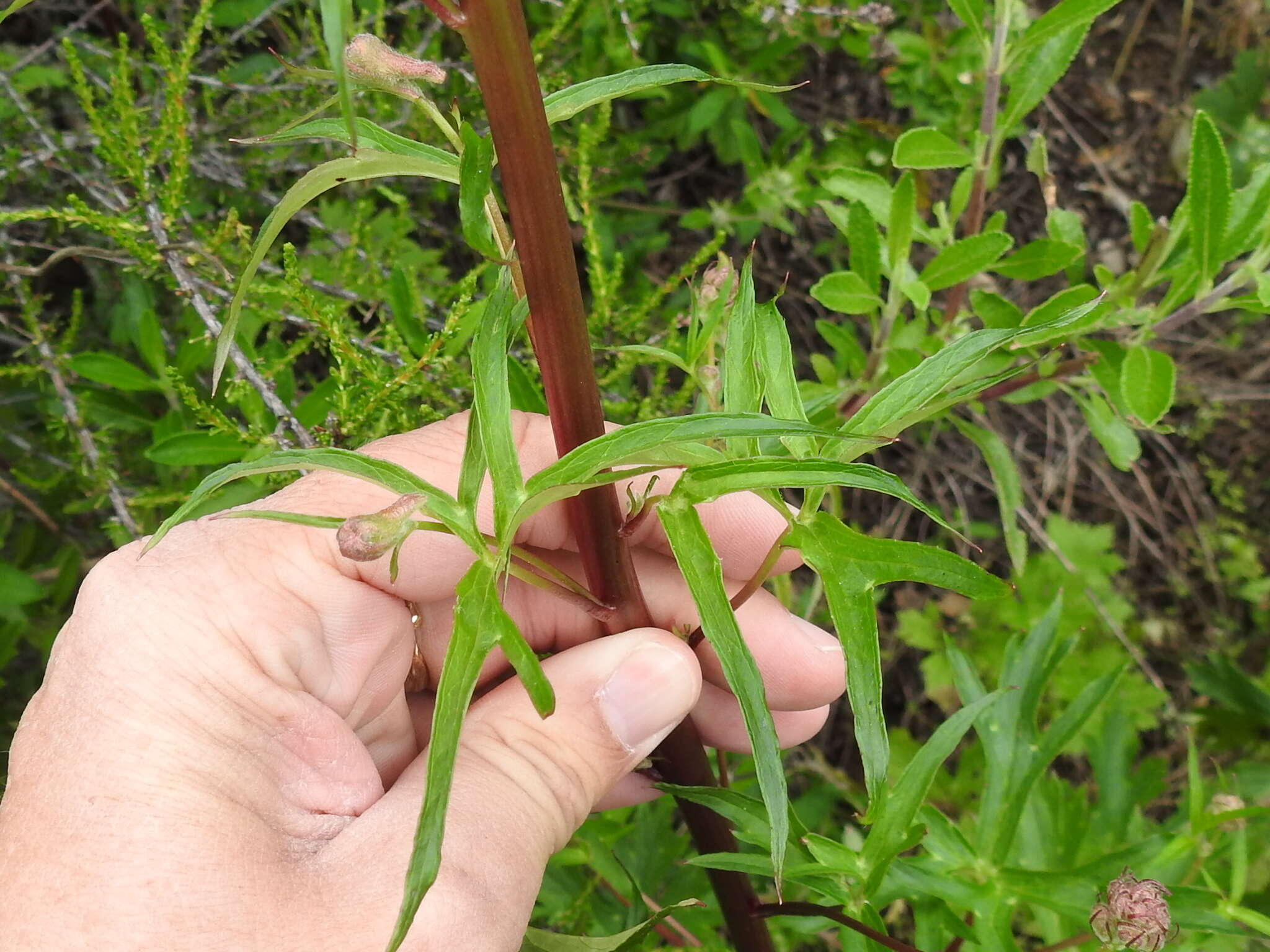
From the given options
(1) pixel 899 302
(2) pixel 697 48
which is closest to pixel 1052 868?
(1) pixel 899 302

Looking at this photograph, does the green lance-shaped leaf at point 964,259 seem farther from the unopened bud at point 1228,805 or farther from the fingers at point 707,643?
the unopened bud at point 1228,805

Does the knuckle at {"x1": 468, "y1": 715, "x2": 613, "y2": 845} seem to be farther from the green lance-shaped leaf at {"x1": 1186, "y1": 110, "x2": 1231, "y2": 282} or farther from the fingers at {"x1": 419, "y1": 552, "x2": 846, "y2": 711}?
the green lance-shaped leaf at {"x1": 1186, "y1": 110, "x2": 1231, "y2": 282}

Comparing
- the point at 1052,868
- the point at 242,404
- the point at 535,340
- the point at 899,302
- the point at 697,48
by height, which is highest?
the point at 697,48

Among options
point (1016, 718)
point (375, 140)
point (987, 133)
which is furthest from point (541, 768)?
point (987, 133)

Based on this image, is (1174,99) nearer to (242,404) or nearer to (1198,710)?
(1198,710)

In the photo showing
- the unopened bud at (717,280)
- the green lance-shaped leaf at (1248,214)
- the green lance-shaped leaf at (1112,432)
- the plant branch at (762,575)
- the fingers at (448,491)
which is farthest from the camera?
the green lance-shaped leaf at (1112,432)

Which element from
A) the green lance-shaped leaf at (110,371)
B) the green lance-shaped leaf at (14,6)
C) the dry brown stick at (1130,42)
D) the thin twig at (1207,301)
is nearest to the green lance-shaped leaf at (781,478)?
the green lance-shaped leaf at (14,6)

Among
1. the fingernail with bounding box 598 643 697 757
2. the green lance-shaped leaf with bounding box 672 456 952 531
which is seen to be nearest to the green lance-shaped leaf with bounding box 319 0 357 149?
the green lance-shaped leaf with bounding box 672 456 952 531
